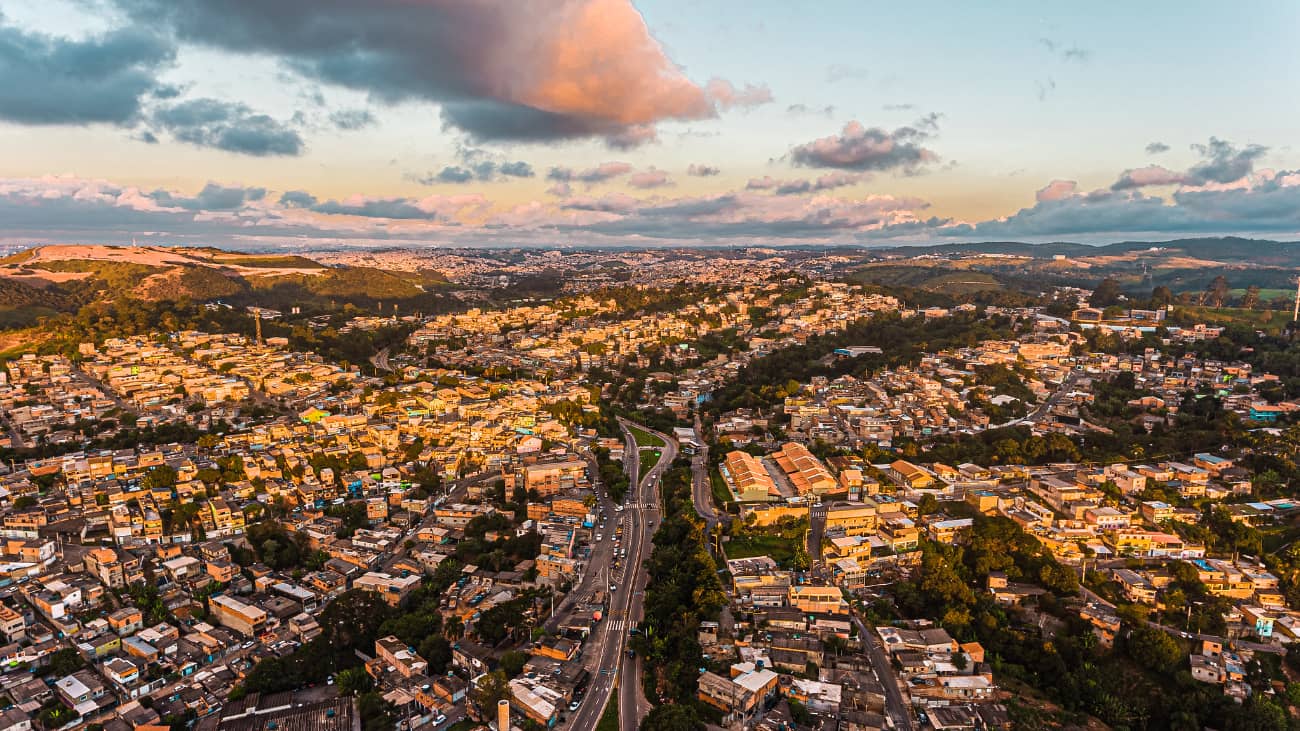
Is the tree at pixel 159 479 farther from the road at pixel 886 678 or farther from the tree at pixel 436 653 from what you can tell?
the road at pixel 886 678

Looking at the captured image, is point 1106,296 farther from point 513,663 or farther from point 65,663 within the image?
point 65,663

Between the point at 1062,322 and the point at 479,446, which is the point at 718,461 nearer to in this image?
the point at 479,446

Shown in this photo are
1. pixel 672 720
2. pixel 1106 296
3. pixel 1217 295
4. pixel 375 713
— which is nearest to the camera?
pixel 672 720

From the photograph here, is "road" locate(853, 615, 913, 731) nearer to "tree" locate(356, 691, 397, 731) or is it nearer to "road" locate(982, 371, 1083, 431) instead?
"tree" locate(356, 691, 397, 731)

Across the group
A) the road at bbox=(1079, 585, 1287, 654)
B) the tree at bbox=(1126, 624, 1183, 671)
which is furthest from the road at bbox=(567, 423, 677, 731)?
the road at bbox=(1079, 585, 1287, 654)

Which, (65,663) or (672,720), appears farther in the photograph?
(65,663)

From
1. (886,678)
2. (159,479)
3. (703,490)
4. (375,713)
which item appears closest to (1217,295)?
(703,490)

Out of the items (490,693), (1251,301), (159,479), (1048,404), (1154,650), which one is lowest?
(1154,650)
